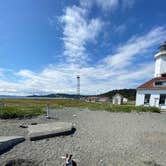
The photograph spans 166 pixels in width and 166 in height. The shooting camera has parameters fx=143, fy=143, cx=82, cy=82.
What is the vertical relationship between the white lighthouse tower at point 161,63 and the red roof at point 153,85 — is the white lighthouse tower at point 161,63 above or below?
above

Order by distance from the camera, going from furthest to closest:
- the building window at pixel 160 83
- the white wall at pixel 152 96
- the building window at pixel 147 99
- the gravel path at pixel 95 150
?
the building window at pixel 147 99
the building window at pixel 160 83
the white wall at pixel 152 96
the gravel path at pixel 95 150

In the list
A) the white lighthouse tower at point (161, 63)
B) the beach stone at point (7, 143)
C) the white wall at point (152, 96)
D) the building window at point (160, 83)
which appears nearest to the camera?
the beach stone at point (7, 143)

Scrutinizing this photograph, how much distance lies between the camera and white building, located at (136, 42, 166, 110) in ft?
77.9

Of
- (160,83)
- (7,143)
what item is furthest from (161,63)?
(7,143)

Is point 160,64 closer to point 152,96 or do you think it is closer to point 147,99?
point 152,96

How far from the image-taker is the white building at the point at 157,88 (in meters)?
23.7

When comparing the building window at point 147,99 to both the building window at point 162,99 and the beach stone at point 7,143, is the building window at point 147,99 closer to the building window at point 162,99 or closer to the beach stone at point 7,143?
the building window at point 162,99

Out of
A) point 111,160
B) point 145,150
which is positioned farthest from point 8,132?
point 145,150

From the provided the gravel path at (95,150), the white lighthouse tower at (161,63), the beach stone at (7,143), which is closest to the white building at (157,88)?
the white lighthouse tower at (161,63)

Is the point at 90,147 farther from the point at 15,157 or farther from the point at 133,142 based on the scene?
the point at 15,157

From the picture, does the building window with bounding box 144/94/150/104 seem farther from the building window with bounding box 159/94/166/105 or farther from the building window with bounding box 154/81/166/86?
the building window with bounding box 154/81/166/86

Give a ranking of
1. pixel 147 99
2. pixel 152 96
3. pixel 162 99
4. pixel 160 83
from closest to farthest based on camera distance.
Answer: pixel 162 99 < pixel 160 83 < pixel 152 96 < pixel 147 99

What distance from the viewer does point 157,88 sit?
23828 mm

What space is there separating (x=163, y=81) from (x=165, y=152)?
70.6 ft
